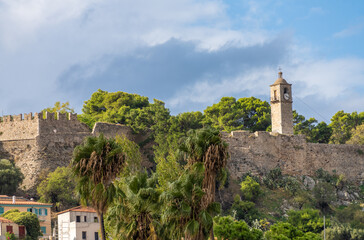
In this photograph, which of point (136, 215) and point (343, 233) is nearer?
point (136, 215)

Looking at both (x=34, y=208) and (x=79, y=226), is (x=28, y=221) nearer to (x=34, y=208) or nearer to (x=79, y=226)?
(x=79, y=226)

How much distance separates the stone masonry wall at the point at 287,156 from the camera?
75.7m

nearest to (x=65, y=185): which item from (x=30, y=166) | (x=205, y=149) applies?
(x=30, y=166)

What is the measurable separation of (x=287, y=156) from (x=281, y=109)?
4.25 m

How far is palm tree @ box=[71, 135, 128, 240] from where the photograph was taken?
3653cm

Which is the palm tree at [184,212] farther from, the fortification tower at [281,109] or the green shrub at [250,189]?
the fortification tower at [281,109]

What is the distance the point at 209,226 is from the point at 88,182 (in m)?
5.40

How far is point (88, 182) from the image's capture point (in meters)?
36.7

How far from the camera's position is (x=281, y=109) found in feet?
258

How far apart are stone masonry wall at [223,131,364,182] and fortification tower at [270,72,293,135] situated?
86 centimetres

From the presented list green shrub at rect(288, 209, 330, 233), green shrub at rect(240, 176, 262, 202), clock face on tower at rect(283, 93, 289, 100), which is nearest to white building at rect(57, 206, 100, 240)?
green shrub at rect(240, 176, 262, 202)

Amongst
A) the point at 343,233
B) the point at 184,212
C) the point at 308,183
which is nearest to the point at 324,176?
the point at 308,183

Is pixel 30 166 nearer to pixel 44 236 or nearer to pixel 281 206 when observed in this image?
pixel 44 236

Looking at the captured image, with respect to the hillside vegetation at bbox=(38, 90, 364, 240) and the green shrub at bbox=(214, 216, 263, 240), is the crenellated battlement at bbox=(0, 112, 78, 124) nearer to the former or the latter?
the hillside vegetation at bbox=(38, 90, 364, 240)
